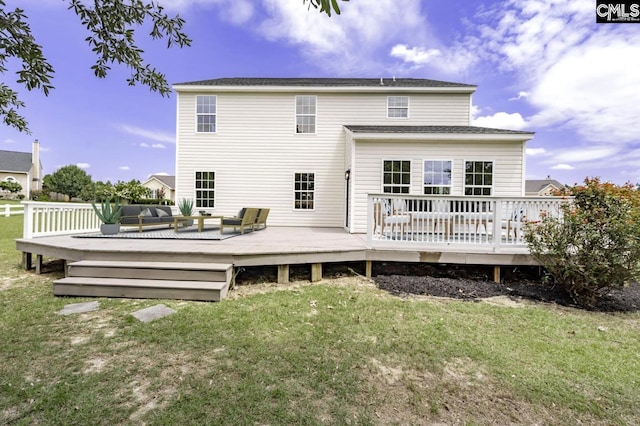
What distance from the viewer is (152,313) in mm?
3730

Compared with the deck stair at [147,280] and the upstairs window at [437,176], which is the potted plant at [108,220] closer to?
the deck stair at [147,280]

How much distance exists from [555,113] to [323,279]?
16994 millimetres

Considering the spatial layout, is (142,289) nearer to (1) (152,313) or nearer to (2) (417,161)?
(1) (152,313)

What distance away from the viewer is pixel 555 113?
15062 millimetres

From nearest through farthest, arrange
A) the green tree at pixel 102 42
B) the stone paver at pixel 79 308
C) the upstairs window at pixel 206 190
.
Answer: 1. the green tree at pixel 102 42
2. the stone paver at pixel 79 308
3. the upstairs window at pixel 206 190

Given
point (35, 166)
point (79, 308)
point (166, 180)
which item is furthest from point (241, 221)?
point (35, 166)

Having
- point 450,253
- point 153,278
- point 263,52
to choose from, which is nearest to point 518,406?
point 450,253

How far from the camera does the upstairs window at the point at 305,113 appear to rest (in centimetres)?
1166

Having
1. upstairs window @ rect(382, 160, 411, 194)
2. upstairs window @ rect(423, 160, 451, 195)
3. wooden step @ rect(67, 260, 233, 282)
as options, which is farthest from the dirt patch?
upstairs window @ rect(423, 160, 451, 195)

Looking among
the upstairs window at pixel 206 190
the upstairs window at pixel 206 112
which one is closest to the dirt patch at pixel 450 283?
the upstairs window at pixel 206 190

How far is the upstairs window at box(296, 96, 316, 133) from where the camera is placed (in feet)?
38.2

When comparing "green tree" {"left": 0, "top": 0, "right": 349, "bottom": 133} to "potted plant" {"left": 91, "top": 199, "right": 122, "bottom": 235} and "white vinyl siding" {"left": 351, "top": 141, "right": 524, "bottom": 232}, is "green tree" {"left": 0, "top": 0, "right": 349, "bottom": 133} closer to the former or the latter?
"potted plant" {"left": 91, "top": 199, "right": 122, "bottom": 235}

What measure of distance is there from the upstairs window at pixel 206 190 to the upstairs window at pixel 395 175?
6814 millimetres

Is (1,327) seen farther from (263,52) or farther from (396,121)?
(263,52)
